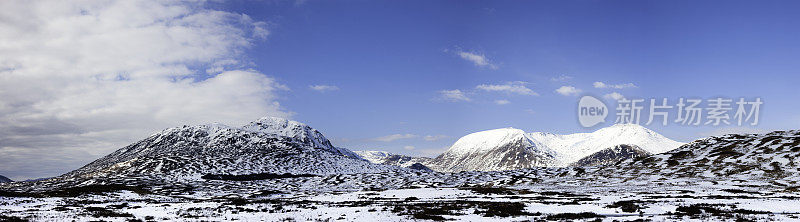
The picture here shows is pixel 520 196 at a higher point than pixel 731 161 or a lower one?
lower

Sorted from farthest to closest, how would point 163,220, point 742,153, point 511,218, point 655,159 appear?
1. point 655,159
2. point 742,153
3. point 163,220
4. point 511,218

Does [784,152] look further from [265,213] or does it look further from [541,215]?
[265,213]

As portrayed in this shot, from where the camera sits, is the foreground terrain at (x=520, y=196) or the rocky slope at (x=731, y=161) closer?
the foreground terrain at (x=520, y=196)

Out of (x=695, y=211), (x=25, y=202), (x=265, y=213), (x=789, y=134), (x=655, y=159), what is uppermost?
(x=789, y=134)

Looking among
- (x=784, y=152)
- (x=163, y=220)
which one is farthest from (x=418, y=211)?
(x=784, y=152)

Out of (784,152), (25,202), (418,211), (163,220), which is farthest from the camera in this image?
(784,152)

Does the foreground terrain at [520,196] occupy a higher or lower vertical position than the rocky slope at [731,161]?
lower

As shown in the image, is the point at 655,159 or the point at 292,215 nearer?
the point at 292,215

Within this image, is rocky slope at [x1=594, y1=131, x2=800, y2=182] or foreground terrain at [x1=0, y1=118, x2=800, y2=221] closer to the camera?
foreground terrain at [x1=0, y1=118, x2=800, y2=221]

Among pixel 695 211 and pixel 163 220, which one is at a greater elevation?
pixel 695 211

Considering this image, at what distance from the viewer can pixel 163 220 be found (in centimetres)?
4056

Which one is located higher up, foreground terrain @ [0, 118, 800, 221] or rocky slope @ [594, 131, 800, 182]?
rocky slope @ [594, 131, 800, 182]

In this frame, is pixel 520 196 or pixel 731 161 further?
pixel 731 161

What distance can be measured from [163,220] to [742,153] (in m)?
163
